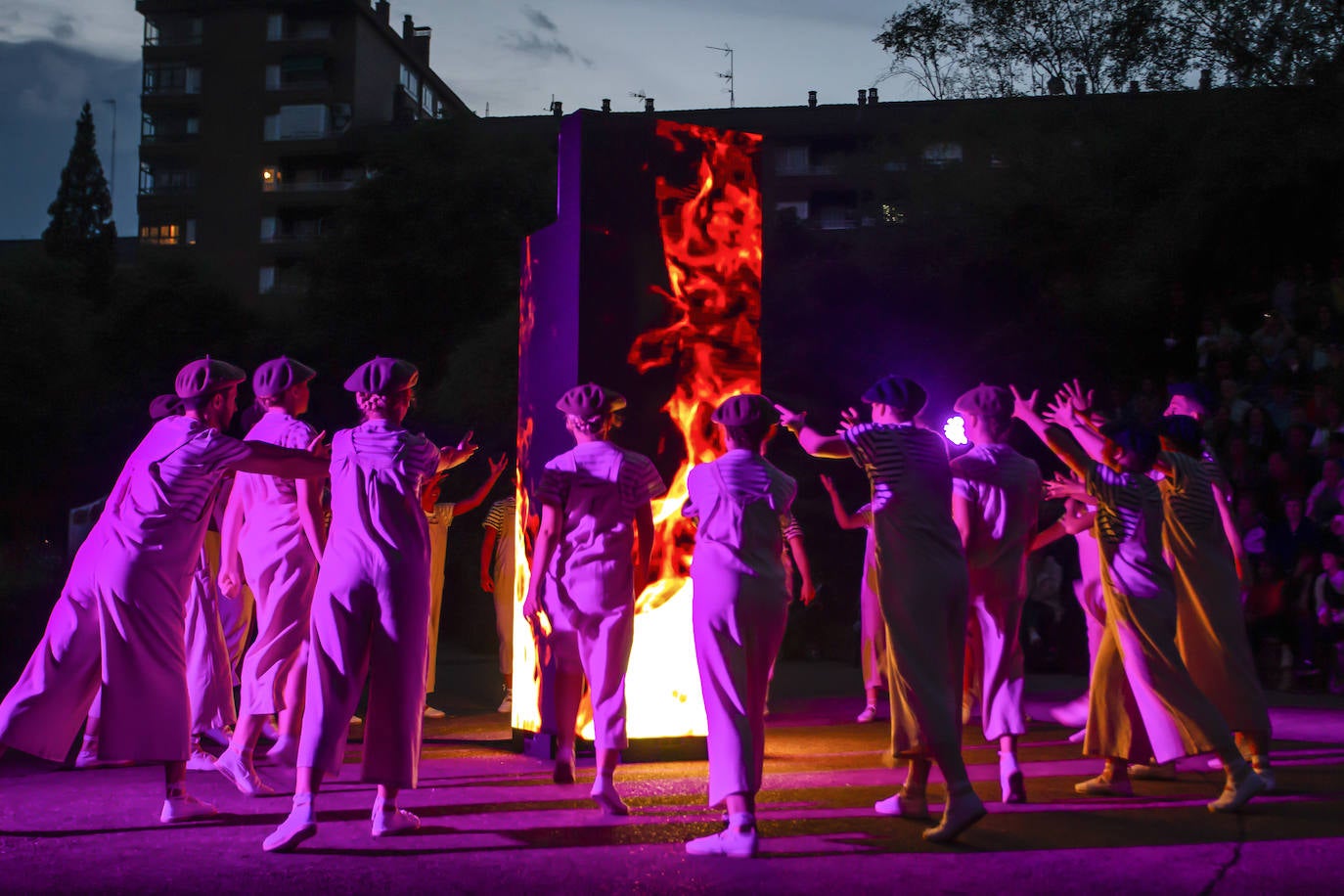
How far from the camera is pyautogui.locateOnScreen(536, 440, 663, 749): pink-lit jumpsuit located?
659 cm

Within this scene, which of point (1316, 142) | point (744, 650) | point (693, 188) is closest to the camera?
point (744, 650)

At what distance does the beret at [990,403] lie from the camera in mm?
6938

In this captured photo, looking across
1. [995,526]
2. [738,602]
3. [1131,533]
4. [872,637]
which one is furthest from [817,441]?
[872,637]

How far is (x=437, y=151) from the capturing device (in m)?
34.7

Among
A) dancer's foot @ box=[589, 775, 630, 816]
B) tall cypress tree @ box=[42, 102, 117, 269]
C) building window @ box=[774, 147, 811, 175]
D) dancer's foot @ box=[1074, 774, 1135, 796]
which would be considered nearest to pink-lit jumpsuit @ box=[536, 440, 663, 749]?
dancer's foot @ box=[589, 775, 630, 816]

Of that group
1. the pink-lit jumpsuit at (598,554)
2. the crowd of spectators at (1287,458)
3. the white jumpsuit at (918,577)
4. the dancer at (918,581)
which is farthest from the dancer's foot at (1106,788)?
the crowd of spectators at (1287,458)

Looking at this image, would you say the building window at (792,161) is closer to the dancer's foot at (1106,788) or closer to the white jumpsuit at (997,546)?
the white jumpsuit at (997,546)

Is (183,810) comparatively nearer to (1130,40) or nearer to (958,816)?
(958,816)

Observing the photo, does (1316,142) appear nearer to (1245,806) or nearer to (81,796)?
(1245,806)

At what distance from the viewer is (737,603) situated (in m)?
5.81

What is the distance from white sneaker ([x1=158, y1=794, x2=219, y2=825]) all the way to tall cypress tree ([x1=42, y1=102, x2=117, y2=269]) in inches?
2291

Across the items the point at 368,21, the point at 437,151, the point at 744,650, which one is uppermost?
→ the point at 368,21

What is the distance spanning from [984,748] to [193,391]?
5.19 meters

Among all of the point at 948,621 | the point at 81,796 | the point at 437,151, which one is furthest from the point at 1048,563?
the point at 437,151
